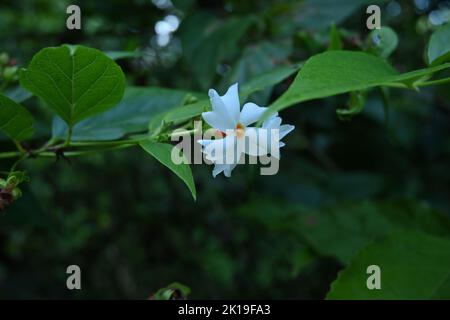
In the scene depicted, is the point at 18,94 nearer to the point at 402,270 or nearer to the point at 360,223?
the point at 402,270

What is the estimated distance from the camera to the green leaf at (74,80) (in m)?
0.52

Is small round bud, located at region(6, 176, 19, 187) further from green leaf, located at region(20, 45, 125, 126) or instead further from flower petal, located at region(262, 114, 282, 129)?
flower petal, located at region(262, 114, 282, 129)

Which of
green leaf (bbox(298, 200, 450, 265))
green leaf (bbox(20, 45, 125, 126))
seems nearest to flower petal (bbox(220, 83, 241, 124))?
green leaf (bbox(20, 45, 125, 126))

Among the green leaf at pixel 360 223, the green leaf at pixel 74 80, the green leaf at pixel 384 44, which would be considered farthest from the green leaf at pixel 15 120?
the green leaf at pixel 360 223

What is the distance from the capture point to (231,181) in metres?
1.86

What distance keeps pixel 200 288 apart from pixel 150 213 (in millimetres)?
342

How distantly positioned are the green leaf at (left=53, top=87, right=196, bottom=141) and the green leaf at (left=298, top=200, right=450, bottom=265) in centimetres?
45

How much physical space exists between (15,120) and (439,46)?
44 centimetres

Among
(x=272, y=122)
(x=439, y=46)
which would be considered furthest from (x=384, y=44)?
(x=272, y=122)

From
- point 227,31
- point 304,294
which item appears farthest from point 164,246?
point 227,31

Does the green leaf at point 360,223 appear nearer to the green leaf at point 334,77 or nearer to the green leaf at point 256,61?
the green leaf at point 256,61

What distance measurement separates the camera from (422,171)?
1.66 meters

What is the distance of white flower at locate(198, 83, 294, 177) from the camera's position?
1.65 ft
